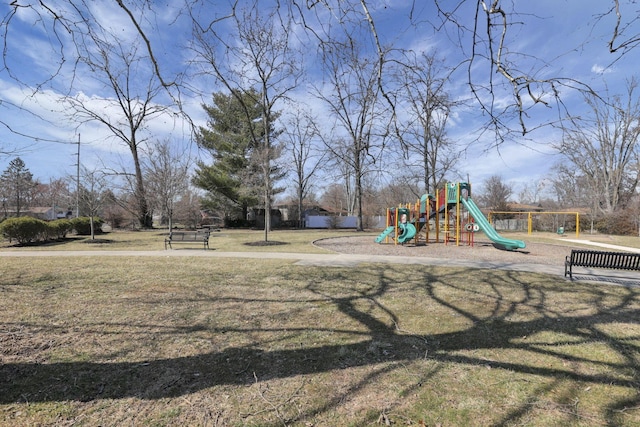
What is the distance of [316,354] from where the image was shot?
3664mm

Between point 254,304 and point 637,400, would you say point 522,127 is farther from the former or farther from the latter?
point 254,304

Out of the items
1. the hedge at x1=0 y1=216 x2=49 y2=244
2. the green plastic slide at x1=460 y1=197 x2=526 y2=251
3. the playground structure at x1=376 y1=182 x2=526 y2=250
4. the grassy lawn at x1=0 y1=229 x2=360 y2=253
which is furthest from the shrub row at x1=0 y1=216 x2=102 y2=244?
the green plastic slide at x1=460 y1=197 x2=526 y2=251

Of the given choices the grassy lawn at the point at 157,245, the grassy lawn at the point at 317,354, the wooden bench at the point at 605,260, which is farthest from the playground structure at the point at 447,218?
the grassy lawn at the point at 317,354

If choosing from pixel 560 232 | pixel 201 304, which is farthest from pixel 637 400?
pixel 560 232

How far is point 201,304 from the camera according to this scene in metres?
5.35

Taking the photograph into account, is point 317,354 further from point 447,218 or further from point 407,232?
point 447,218

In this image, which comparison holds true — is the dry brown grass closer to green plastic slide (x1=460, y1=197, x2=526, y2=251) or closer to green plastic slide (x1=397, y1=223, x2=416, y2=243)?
green plastic slide (x1=460, y1=197, x2=526, y2=251)

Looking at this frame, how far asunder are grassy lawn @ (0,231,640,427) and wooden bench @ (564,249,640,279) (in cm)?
106

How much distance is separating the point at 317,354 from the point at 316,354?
0.01 meters

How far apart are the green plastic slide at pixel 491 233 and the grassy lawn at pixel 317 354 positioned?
22.4ft

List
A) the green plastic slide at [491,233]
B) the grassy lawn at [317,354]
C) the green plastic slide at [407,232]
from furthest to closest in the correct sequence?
the green plastic slide at [407,232], the green plastic slide at [491,233], the grassy lawn at [317,354]

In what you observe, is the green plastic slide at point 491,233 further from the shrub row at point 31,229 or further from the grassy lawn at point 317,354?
the shrub row at point 31,229

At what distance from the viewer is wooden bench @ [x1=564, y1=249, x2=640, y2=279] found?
24.6ft

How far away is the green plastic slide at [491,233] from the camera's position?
43.3ft
